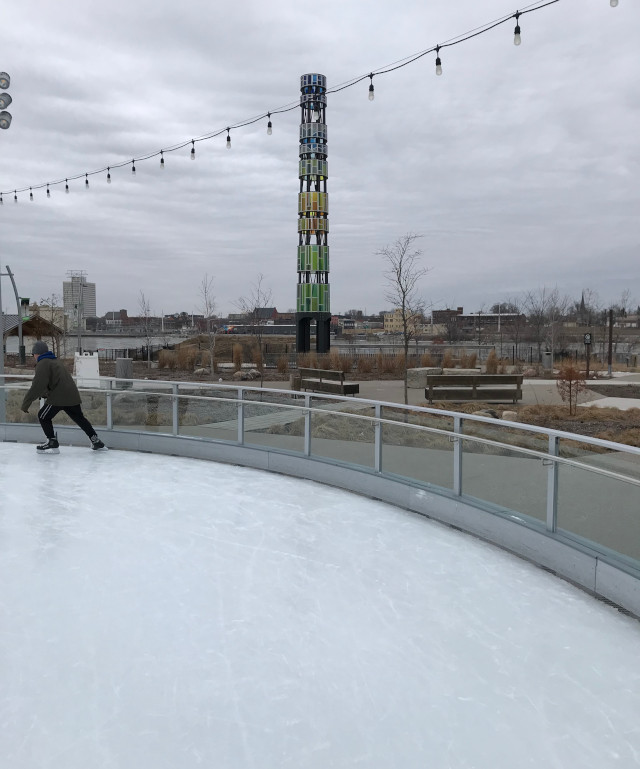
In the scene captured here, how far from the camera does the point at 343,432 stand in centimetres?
771

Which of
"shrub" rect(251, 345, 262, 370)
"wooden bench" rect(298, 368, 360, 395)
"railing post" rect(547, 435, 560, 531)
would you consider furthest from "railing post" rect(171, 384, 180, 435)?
"shrub" rect(251, 345, 262, 370)

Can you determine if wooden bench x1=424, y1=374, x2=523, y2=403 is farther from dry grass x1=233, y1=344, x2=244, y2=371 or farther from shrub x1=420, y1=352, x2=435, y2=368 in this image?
dry grass x1=233, y1=344, x2=244, y2=371

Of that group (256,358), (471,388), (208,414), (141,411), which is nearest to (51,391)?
(141,411)

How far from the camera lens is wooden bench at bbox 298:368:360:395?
1959 cm

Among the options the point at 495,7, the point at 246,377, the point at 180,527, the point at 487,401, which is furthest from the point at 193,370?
the point at 180,527

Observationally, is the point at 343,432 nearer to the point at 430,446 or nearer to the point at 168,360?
the point at 430,446

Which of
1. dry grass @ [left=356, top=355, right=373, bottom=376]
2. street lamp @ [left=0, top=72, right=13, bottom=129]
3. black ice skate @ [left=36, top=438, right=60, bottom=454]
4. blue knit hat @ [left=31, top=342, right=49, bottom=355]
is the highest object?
street lamp @ [left=0, top=72, right=13, bottom=129]

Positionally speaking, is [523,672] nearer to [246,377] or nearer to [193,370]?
[246,377]

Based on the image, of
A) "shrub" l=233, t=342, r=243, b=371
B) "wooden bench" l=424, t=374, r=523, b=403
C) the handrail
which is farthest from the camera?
"shrub" l=233, t=342, r=243, b=371

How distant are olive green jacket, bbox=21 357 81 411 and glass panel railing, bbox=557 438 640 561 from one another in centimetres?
649

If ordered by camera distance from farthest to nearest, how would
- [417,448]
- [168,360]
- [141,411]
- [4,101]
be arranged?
[168,360] < [4,101] < [141,411] < [417,448]

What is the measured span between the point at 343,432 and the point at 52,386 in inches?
157

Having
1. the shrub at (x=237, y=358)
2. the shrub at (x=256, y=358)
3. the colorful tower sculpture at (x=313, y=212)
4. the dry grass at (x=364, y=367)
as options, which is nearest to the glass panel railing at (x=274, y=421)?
the dry grass at (x=364, y=367)

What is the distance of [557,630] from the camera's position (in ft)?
13.4
